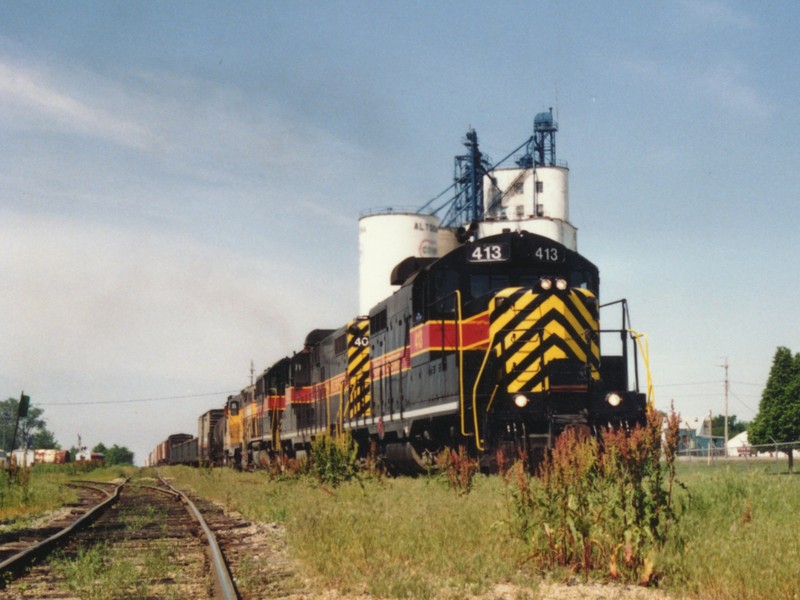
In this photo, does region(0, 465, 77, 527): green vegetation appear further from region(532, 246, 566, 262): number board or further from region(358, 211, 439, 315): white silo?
region(358, 211, 439, 315): white silo

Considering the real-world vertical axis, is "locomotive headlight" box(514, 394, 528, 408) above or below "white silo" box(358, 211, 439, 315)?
below

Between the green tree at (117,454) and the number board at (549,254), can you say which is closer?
the number board at (549,254)

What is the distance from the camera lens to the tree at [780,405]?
69.9 metres

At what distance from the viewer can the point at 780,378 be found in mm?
73938

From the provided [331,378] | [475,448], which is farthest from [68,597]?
[331,378]

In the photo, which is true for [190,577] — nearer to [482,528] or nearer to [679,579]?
[482,528]

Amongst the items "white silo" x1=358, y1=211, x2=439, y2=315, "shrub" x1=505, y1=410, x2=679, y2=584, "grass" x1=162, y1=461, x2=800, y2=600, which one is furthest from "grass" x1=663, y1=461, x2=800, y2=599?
"white silo" x1=358, y1=211, x2=439, y2=315

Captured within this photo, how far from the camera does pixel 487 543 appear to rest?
9461mm

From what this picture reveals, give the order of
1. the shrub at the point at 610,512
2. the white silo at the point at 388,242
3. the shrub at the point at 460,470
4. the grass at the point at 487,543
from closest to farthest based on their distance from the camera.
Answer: the grass at the point at 487,543, the shrub at the point at 610,512, the shrub at the point at 460,470, the white silo at the point at 388,242

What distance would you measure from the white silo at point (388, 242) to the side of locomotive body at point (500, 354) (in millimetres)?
30241

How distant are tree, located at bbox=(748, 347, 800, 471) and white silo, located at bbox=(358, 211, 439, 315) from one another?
32.9 m

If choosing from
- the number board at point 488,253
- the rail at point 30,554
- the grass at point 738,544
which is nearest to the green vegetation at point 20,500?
the rail at point 30,554

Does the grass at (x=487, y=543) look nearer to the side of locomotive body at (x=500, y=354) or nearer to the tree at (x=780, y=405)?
the side of locomotive body at (x=500, y=354)

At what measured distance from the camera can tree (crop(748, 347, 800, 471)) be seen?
6994cm
